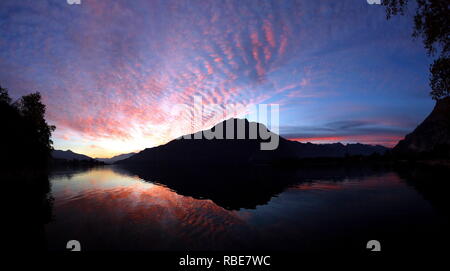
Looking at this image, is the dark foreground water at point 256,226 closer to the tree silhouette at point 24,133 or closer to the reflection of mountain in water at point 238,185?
the reflection of mountain in water at point 238,185

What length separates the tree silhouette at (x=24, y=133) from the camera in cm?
3850

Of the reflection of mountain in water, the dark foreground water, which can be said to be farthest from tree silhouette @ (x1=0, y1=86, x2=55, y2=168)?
the dark foreground water

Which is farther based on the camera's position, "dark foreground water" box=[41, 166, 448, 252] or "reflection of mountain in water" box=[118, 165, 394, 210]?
"reflection of mountain in water" box=[118, 165, 394, 210]

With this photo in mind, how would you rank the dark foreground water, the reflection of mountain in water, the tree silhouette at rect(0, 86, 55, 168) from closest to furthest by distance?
the dark foreground water
the reflection of mountain in water
the tree silhouette at rect(0, 86, 55, 168)

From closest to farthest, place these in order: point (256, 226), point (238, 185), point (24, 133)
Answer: point (256, 226)
point (238, 185)
point (24, 133)

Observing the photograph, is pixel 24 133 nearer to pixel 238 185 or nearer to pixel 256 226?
pixel 238 185

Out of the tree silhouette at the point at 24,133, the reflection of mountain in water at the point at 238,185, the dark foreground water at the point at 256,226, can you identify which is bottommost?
the reflection of mountain in water at the point at 238,185

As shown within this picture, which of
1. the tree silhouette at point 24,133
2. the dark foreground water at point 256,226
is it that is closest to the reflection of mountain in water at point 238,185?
the dark foreground water at point 256,226

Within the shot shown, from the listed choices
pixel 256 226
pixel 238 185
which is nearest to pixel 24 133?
pixel 238 185

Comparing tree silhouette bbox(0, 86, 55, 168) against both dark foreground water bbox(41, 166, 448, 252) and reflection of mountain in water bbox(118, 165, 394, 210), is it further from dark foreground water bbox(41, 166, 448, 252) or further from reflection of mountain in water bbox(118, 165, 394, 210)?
dark foreground water bbox(41, 166, 448, 252)

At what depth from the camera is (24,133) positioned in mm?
41094

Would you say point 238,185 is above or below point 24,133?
below

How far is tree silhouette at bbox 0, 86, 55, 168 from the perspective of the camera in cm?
3850
